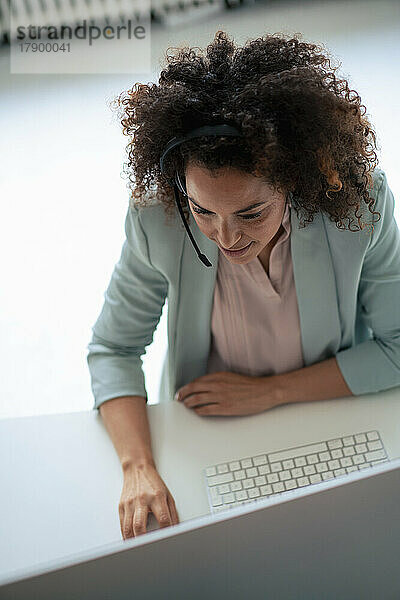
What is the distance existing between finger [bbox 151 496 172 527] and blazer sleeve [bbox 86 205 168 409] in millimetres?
253

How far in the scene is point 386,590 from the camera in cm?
74

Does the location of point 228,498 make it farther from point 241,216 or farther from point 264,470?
point 241,216

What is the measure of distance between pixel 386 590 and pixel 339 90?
0.71 metres

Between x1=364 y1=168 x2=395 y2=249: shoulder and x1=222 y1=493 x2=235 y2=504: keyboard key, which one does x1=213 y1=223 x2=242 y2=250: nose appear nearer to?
x1=364 y1=168 x2=395 y2=249: shoulder

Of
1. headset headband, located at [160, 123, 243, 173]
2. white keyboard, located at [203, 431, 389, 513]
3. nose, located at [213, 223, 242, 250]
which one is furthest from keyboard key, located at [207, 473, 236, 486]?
headset headband, located at [160, 123, 243, 173]

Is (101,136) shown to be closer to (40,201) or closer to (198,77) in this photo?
(40,201)

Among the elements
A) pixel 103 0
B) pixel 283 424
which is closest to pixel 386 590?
pixel 283 424

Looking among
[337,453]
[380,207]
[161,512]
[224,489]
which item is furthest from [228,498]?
[380,207]

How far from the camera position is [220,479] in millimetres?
1199

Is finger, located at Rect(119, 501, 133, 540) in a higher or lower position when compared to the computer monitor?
higher

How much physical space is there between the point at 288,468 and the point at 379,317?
0.37m

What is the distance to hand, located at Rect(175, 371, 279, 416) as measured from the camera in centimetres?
131

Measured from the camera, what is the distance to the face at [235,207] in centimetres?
95

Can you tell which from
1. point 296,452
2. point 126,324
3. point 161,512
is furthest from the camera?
point 126,324
